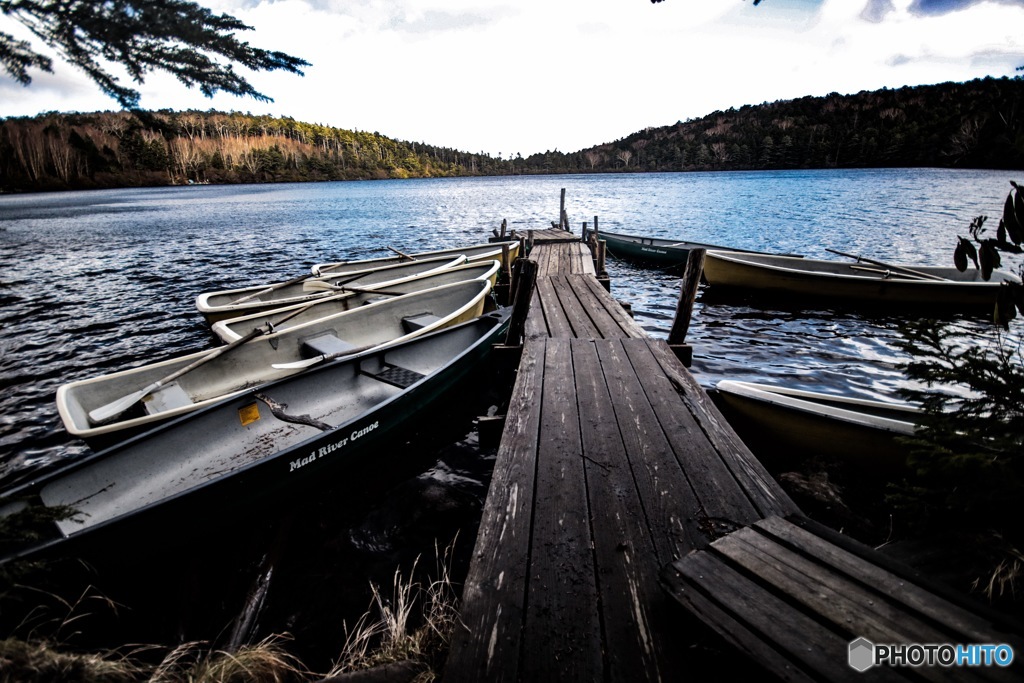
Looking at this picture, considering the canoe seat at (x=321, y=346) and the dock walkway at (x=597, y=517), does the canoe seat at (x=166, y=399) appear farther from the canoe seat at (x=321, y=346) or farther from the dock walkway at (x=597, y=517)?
the dock walkway at (x=597, y=517)

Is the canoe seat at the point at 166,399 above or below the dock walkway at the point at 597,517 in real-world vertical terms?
below

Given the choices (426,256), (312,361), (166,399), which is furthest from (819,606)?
(426,256)

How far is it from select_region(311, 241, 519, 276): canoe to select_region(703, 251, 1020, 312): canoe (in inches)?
254

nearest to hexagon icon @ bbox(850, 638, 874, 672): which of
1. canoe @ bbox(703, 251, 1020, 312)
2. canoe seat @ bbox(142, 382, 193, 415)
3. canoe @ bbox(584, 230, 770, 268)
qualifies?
canoe seat @ bbox(142, 382, 193, 415)

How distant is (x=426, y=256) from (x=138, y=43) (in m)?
11.0

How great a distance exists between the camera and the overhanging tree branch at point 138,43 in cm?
180

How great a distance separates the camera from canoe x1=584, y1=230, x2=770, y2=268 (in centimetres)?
1568

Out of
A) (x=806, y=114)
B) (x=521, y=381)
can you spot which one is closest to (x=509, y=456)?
(x=521, y=381)

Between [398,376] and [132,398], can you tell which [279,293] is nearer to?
[398,376]

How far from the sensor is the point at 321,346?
6285 millimetres

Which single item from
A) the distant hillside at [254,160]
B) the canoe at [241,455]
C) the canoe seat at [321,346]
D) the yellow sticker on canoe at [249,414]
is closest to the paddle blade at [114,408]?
the canoe at [241,455]

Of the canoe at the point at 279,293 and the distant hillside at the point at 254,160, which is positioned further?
the distant hillside at the point at 254,160

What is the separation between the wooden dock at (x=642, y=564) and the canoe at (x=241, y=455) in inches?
83.6
